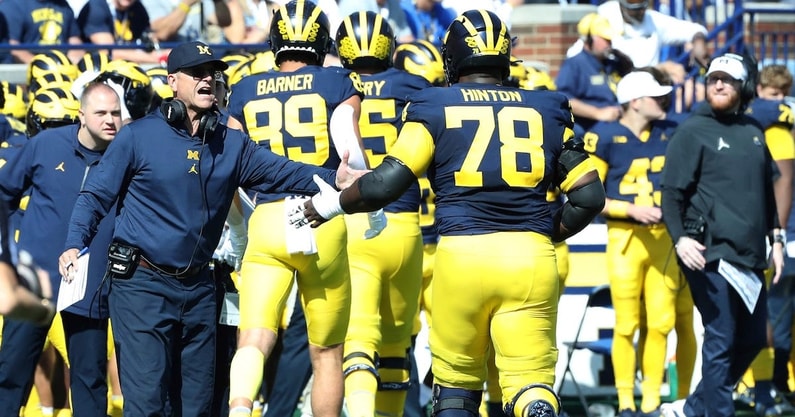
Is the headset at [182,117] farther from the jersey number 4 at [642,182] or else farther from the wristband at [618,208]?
the jersey number 4 at [642,182]

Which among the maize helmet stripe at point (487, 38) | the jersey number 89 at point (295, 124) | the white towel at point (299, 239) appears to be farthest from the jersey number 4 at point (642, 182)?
the white towel at point (299, 239)

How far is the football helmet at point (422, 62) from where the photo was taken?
32.1 ft

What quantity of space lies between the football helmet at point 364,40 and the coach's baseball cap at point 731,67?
1.97 meters

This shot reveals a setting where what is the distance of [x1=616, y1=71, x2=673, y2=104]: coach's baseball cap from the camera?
9.89 meters

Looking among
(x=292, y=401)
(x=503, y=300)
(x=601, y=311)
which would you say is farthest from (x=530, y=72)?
(x=503, y=300)

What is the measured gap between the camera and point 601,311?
1138 centimetres

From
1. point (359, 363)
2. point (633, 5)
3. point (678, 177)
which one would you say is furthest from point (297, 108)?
point (633, 5)

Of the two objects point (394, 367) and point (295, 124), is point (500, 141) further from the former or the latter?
point (394, 367)

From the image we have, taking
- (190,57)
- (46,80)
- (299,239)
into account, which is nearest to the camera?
(190,57)

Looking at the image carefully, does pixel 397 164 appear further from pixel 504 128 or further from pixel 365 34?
pixel 365 34

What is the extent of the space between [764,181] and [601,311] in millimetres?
2727

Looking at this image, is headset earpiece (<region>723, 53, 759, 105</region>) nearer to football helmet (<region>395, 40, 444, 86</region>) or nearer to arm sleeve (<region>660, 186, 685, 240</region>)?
arm sleeve (<region>660, 186, 685, 240</region>)

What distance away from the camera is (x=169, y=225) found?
22.5 feet

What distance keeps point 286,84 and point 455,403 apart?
75.7 inches
